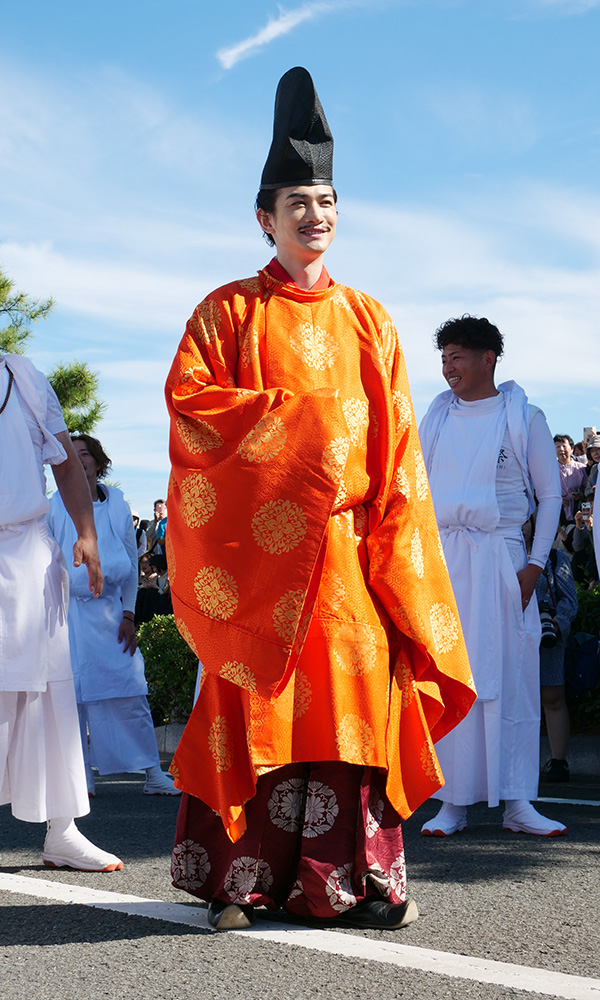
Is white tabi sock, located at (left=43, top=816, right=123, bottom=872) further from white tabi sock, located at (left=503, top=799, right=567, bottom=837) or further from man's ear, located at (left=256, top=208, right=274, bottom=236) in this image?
man's ear, located at (left=256, top=208, right=274, bottom=236)

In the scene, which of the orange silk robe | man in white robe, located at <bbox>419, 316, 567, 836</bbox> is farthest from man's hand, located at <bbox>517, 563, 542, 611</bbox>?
the orange silk robe

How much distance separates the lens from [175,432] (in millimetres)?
3445

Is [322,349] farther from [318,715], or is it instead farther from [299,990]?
[299,990]

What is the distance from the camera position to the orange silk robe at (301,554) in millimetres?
3193

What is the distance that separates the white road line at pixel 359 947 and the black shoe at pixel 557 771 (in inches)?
152

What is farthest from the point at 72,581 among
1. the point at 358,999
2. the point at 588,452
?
the point at 588,452

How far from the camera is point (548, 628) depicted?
6.89 m

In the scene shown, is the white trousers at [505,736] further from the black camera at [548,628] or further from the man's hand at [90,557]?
the man's hand at [90,557]

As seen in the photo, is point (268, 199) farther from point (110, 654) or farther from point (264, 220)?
point (110, 654)

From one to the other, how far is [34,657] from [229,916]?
1.33 m

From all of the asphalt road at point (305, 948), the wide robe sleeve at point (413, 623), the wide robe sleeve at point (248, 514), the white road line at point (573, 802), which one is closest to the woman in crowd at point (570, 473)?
the white road line at point (573, 802)

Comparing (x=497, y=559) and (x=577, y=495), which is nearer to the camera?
(x=497, y=559)

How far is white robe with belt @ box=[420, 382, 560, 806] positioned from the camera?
17.2 ft

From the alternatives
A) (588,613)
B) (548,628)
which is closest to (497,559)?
(548,628)
